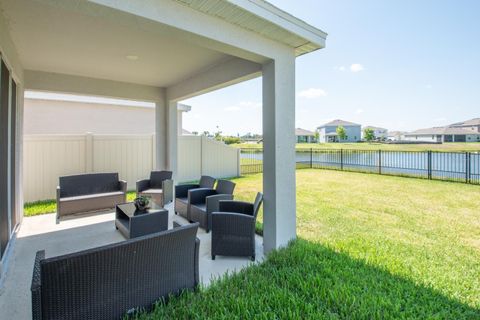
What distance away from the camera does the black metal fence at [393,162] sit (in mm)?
10375

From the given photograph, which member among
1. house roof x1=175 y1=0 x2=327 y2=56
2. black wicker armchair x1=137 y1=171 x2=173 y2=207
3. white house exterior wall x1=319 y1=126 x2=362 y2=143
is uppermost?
white house exterior wall x1=319 y1=126 x2=362 y2=143

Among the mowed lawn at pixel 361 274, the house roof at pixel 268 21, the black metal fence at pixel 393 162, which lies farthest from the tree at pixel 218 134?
the house roof at pixel 268 21

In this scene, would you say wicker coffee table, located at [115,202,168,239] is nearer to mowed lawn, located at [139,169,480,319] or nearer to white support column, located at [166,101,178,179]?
mowed lawn, located at [139,169,480,319]

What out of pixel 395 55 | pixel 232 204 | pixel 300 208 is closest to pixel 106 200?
pixel 232 204

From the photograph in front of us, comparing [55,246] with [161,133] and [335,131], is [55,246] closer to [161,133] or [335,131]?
[161,133]

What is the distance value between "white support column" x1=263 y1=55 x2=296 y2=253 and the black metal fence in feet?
12.9

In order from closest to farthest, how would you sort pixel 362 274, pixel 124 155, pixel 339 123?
1. pixel 362 274
2. pixel 124 155
3. pixel 339 123

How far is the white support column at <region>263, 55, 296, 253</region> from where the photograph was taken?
12.5 ft

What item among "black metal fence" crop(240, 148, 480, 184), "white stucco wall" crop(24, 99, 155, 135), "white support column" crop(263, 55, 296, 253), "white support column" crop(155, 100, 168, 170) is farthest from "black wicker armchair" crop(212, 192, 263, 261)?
"white stucco wall" crop(24, 99, 155, 135)

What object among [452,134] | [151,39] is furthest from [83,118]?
[452,134]

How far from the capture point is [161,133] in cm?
782

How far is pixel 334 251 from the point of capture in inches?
151

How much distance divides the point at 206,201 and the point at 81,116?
348 inches

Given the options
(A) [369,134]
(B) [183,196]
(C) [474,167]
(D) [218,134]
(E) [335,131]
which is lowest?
(B) [183,196]
